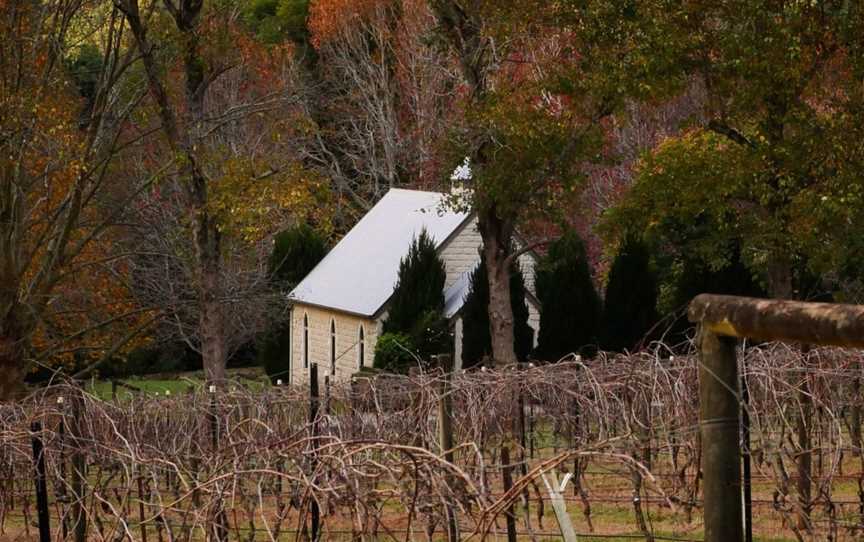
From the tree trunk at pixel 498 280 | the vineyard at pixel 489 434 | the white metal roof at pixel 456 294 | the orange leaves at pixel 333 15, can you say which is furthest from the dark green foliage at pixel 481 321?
the orange leaves at pixel 333 15

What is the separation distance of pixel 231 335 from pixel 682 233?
666 inches

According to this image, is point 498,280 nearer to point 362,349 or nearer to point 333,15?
point 362,349

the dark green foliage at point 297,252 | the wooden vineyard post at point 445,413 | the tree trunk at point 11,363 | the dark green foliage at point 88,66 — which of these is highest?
the dark green foliage at point 88,66

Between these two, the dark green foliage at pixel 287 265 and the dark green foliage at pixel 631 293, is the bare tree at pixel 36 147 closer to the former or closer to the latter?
the dark green foliage at pixel 631 293

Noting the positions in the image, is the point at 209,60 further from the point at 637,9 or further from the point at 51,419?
the point at 51,419

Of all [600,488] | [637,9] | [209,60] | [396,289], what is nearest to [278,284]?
[396,289]

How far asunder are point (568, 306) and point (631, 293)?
1.88 meters

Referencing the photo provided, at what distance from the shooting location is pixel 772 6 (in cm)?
2362

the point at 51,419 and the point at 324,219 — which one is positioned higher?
the point at 324,219

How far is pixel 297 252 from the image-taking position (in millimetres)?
49969

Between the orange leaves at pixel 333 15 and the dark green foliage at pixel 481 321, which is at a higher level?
the orange leaves at pixel 333 15

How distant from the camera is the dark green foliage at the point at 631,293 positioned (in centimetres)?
3766

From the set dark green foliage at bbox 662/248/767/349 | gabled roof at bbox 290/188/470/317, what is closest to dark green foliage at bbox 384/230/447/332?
gabled roof at bbox 290/188/470/317

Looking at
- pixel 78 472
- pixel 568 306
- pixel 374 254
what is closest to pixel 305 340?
pixel 374 254
